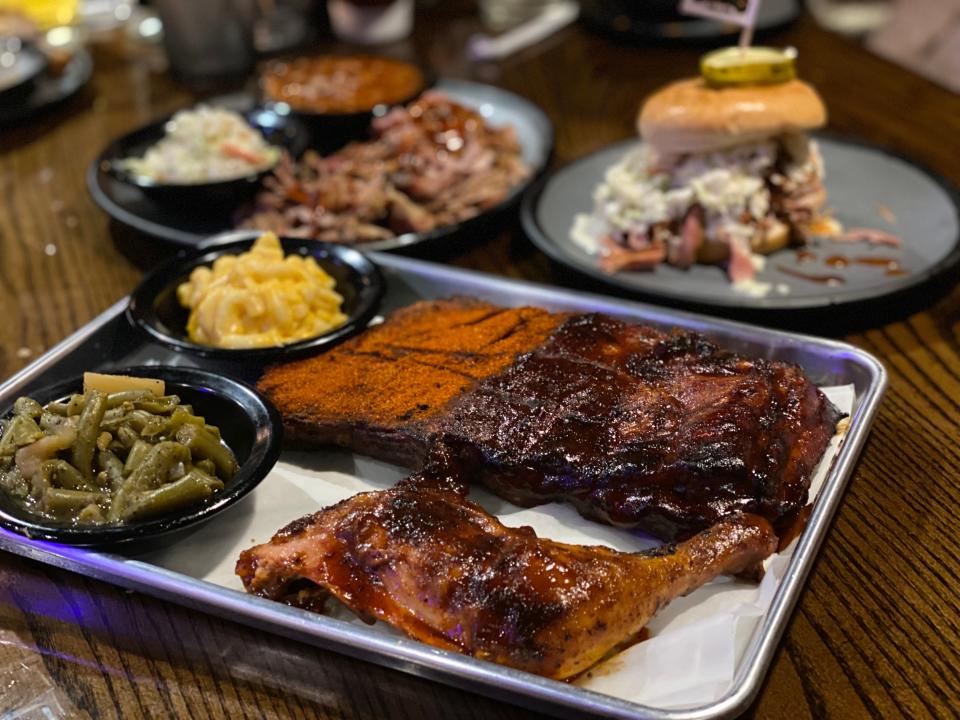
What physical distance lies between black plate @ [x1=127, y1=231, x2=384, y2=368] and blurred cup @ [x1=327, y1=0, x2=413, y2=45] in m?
3.70

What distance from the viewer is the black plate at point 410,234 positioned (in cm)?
401

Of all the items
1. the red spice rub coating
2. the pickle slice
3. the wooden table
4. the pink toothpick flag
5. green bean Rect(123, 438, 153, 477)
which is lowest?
the wooden table

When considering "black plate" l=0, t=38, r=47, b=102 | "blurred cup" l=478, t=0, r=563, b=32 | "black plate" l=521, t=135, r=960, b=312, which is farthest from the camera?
"blurred cup" l=478, t=0, r=563, b=32

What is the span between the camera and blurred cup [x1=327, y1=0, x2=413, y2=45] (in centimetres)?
680

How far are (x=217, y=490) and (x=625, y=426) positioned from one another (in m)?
1.05

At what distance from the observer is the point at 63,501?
2297 millimetres

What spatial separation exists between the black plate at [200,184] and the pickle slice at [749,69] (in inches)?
80.5

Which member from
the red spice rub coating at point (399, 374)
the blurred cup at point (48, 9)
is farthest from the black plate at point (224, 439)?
the blurred cup at point (48, 9)

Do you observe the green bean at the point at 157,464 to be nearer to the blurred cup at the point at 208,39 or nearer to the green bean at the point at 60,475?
the green bean at the point at 60,475

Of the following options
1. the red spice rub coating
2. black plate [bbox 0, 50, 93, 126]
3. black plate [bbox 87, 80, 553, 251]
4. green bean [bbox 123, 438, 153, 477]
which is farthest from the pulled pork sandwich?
black plate [bbox 0, 50, 93, 126]

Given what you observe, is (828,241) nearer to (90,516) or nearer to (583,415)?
(583,415)

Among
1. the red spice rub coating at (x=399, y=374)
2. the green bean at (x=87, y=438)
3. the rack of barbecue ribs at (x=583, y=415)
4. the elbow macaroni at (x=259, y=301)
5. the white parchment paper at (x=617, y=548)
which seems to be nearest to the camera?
the white parchment paper at (x=617, y=548)

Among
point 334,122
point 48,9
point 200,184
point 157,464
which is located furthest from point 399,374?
point 48,9

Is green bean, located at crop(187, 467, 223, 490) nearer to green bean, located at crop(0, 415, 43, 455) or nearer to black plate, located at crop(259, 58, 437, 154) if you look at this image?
green bean, located at crop(0, 415, 43, 455)
